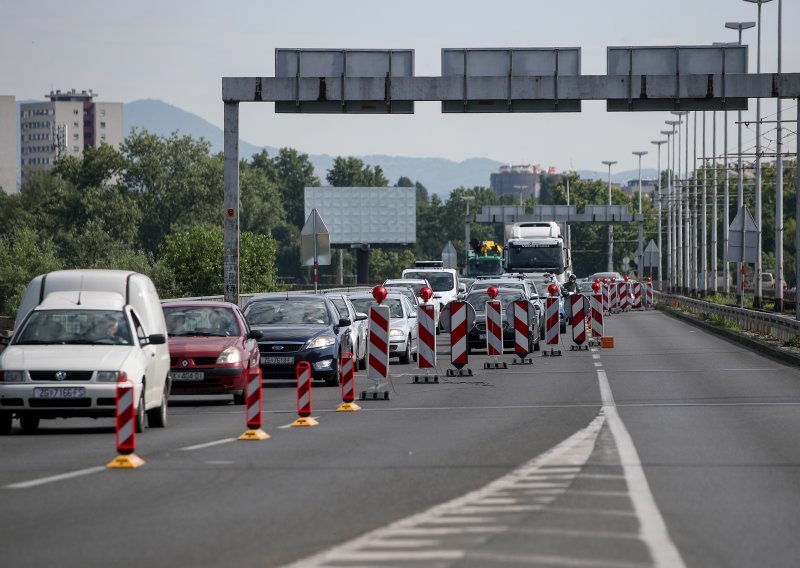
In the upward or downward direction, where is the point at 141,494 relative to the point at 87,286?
downward

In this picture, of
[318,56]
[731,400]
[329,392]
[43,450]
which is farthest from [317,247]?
[43,450]

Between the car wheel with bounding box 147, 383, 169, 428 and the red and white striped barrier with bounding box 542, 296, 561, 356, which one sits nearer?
the car wheel with bounding box 147, 383, 169, 428

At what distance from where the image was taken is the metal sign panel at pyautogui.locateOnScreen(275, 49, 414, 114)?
135 ft

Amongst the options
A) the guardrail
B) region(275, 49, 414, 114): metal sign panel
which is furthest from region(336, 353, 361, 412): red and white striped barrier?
region(275, 49, 414, 114): metal sign panel

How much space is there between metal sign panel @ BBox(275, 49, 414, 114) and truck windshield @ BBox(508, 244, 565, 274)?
19.1 m

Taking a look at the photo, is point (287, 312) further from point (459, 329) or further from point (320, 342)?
point (459, 329)

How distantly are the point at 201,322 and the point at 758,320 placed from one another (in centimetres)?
2399

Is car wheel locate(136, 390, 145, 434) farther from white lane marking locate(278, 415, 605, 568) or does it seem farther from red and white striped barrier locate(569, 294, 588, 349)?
red and white striped barrier locate(569, 294, 588, 349)

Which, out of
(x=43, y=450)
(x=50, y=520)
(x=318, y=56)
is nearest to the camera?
(x=50, y=520)

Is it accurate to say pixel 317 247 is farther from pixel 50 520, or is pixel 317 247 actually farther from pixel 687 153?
pixel 687 153

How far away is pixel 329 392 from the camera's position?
25500 mm

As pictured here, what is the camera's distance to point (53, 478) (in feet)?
43.0

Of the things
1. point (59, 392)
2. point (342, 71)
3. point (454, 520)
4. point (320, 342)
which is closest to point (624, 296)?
point (342, 71)

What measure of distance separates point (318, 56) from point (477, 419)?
2343 centimetres
